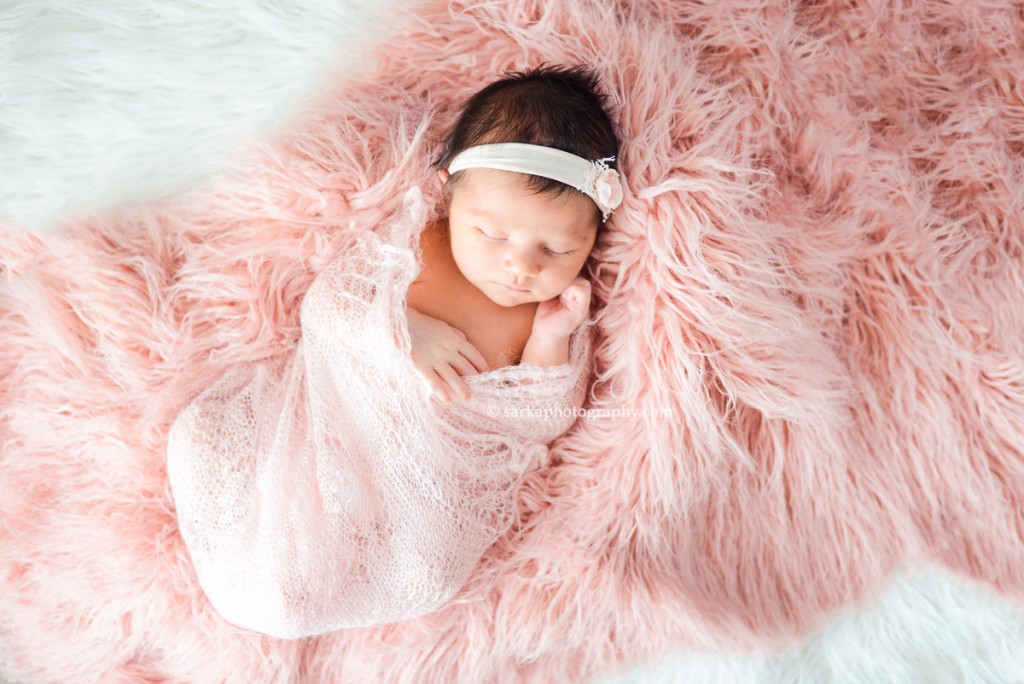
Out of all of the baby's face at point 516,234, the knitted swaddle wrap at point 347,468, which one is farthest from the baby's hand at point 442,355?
the baby's face at point 516,234

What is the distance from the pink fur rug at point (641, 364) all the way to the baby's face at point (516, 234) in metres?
0.14

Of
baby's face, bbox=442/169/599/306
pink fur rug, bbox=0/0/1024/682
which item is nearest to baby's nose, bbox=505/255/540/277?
baby's face, bbox=442/169/599/306

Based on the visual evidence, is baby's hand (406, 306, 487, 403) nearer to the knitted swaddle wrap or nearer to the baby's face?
the knitted swaddle wrap

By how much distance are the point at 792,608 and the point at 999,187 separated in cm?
113

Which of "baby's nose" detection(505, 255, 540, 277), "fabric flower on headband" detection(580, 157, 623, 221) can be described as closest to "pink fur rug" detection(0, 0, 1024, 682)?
"fabric flower on headband" detection(580, 157, 623, 221)

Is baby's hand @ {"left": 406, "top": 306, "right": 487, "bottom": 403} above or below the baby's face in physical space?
below

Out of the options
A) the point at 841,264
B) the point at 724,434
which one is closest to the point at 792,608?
the point at 724,434

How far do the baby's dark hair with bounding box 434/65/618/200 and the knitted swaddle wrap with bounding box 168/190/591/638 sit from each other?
0.22 meters

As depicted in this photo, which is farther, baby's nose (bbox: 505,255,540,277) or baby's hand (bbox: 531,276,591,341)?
baby's hand (bbox: 531,276,591,341)

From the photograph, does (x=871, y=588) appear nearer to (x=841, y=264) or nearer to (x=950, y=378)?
(x=950, y=378)

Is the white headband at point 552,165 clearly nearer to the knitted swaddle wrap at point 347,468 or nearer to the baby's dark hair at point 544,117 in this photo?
the baby's dark hair at point 544,117

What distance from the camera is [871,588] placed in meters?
1.70

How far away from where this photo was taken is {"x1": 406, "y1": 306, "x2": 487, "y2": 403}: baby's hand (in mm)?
1565

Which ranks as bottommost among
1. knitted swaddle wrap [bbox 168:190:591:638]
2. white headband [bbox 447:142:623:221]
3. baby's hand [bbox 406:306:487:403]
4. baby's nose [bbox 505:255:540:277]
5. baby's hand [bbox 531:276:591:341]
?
knitted swaddle wrap [bbox 168:190:591:638]
